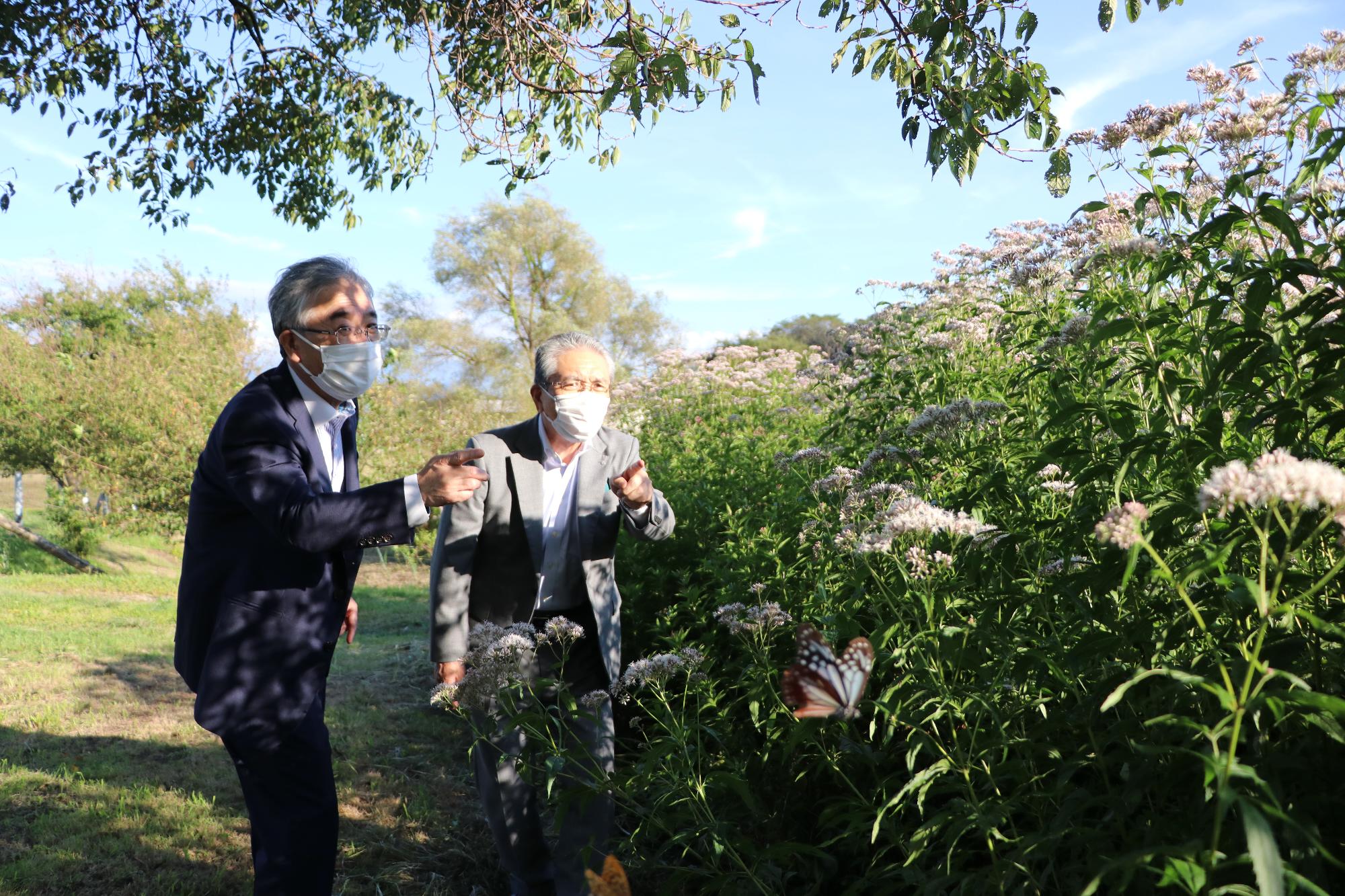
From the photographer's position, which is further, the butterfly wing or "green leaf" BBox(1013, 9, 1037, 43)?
"green leaf" BBox(1013, 9, 1037, 43)

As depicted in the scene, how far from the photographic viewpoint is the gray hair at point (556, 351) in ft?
11.8

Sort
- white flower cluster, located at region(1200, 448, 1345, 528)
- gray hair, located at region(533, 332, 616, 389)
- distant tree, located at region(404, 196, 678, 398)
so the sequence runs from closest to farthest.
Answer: white flower cluster, located at region(1200, 448, 1345, 528) < gray hair, located at region(533, 332, 616, 389) < distant tree, located at region(404, 196, 678, 398)

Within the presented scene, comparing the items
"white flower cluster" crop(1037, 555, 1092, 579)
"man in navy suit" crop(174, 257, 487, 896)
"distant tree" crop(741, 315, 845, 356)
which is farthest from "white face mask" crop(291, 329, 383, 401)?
"distant tree" crop(741, 315, 845, 356)

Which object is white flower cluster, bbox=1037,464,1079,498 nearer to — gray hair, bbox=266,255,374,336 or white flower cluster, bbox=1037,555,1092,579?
white flower cluster, bbox=1037,555,1092,579

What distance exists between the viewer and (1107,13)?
3.55m

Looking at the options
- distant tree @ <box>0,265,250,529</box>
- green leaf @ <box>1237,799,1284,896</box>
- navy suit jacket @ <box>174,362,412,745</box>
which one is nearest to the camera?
green leaf @ <box>1237,799,1284,896</box>

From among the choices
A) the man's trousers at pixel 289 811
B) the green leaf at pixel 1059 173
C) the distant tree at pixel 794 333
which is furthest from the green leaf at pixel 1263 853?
the distant tree at pixel 794 333

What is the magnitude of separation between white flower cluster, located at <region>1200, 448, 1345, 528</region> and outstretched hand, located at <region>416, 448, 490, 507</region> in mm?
1801

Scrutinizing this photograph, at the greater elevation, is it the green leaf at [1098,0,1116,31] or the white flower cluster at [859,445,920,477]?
the green leaf at [1098,0,1116,31]

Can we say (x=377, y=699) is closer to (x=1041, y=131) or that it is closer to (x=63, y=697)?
(x=63, y=697)

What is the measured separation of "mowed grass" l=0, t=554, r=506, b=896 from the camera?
4129mm

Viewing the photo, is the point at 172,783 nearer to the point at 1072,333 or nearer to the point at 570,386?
the point at 570,386

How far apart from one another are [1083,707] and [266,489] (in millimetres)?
2099

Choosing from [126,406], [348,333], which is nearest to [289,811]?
[348,333]
